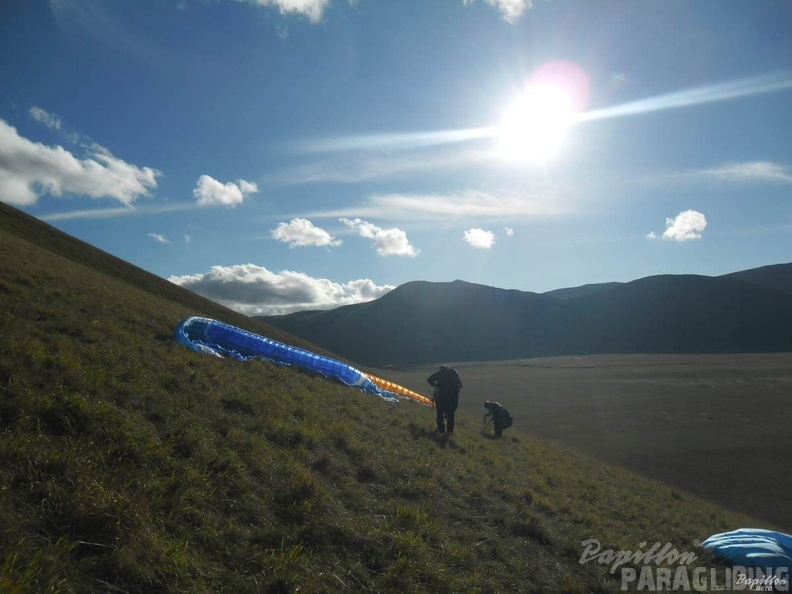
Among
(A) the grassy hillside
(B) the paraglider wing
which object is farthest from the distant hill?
(A) the grassy hillside

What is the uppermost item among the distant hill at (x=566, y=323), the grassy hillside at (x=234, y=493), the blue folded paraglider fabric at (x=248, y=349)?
the distant hill at (x=566, y=323)

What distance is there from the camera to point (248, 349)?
15.5m

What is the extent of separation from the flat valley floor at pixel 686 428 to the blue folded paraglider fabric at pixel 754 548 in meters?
6.28

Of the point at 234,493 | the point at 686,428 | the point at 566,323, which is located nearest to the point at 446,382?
the point at 234,493

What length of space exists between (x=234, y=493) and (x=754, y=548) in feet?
27.4

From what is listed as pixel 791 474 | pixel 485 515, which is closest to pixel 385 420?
pixel 485 515

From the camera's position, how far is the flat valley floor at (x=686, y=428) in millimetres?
17250

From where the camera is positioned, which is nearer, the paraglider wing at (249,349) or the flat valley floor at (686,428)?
the paraglider wing at (249,349)

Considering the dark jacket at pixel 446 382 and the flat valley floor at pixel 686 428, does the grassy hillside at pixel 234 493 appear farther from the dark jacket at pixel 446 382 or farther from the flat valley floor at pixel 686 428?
the flat valley floor at pixel 686 428

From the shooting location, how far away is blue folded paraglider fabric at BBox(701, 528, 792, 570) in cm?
741

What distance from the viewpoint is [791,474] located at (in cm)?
1872

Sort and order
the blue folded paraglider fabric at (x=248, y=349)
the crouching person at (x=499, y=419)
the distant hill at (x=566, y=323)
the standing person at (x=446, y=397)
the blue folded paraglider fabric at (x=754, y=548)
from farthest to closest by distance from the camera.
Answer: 1. the distant hill at (x=566, y=323)
2. the crouching person at (x=499, y=419)
3. the blue folded paraglider fabric at (x=248, y=349)
4. the standing person at (x=446, y=397)
5. the blue folded paraglider fabric at (x=754, y=548)

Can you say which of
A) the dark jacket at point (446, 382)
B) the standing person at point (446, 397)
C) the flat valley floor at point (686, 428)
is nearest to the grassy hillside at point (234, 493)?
the standing person at point (446, 397)

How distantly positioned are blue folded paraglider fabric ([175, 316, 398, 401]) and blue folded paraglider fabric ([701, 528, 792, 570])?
35.7 ft
